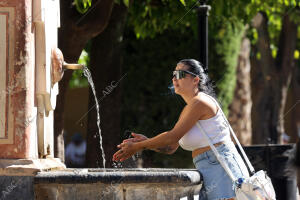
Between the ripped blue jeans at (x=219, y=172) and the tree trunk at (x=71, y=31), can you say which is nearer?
the ripped blue jeans at (x=219, y=172)

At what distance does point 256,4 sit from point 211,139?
21.4 feet

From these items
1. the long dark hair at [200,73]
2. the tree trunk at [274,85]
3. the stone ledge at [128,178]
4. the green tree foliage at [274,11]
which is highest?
the green tree foliage at [274,11]

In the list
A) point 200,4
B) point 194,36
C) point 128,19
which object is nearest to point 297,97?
point 194,36

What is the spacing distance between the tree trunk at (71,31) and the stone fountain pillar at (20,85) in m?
3.28

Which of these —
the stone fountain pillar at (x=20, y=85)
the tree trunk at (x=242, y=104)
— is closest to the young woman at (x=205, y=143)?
the stone fountain pillar at (x=20, y=85)

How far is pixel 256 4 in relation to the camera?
1105cm

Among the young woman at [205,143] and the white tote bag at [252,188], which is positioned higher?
the young woman at [205,143]

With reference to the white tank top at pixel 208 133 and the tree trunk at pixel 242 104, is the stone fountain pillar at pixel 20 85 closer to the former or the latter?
the white tank top at pixel 208 133

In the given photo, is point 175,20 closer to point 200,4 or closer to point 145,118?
point 200,4

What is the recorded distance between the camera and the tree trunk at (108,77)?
9.87 metres

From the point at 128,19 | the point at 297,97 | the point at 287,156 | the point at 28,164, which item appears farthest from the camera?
the point at 297,97

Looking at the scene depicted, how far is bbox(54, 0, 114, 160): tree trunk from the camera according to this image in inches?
340

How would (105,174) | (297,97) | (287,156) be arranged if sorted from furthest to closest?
(297,97) < (287,156) < (105,174)

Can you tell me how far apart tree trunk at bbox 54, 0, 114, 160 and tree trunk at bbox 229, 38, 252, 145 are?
244 inches
